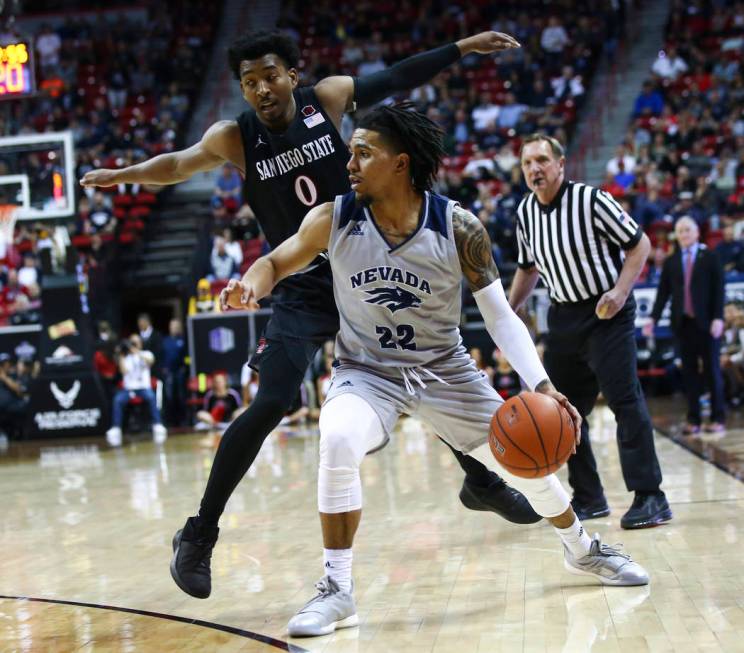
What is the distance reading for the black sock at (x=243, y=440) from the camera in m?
3.88

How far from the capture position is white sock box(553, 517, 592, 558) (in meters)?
4.00

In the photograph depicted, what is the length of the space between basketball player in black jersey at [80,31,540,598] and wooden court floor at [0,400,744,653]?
35 centimetres

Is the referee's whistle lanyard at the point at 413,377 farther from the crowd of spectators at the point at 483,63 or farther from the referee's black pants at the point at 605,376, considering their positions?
the crowd of spectators at the point at 483,63

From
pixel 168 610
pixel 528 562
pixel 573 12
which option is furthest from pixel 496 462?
pixel 573 12

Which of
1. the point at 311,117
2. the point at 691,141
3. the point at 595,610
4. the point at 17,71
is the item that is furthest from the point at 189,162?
the point at 691,141

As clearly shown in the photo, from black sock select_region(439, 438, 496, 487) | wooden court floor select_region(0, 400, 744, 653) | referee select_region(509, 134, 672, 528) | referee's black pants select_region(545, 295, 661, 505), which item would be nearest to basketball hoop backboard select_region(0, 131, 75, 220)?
wooden court floor select_region(0, 400, 744, 653)

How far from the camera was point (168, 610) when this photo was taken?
4.07m

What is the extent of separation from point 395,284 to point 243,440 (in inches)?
→ 30.3

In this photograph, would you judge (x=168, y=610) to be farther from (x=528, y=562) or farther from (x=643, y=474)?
(x=643, y=474)

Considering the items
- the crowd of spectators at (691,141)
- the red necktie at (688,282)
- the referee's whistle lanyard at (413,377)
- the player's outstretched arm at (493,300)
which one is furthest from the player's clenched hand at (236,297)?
the crowd of spectators at (691,141)

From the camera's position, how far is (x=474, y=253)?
3818 millimetres

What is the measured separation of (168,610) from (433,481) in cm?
Answer: 355

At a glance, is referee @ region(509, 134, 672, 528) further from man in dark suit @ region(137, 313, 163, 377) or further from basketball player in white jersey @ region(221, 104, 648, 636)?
man in dark suit @ region(137, 313, 163, 377)

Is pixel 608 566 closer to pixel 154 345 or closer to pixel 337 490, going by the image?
A: pixel 337 490
